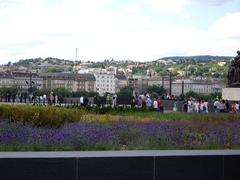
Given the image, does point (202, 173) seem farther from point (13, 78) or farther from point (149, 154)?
point (13, 78)

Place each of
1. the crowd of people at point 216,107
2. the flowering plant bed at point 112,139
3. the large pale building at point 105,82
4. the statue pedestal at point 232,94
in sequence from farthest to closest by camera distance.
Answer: the large pale building at point 105,82 < the statue pedestal at point 232,94 < the crowd of people at point 216,107 < the flowering plant bed at point 112,139

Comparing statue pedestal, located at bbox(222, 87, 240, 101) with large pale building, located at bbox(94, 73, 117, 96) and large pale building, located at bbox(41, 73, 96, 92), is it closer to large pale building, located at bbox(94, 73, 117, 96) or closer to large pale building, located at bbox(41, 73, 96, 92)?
large pale building, located at bbox(41, 73, 96, 92)

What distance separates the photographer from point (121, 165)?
6812mm

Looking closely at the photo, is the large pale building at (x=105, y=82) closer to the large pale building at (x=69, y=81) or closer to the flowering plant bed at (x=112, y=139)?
the large pale building at (x=69, y=81)

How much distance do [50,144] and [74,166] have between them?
3976mm

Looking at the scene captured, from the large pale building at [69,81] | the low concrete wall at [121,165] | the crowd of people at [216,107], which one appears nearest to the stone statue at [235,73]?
the crowd of people at [216,107]

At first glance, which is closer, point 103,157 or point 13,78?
point 103,157

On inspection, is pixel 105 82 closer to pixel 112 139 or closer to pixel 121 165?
pixel 112 139

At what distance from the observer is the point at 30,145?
10.6 m

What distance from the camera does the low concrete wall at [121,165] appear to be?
6523 mm

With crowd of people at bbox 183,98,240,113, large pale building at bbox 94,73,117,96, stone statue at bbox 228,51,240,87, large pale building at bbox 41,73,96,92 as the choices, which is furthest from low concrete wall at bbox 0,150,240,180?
large pale building at bbox 94,73,117,96

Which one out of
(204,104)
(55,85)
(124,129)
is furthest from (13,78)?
(124,129)

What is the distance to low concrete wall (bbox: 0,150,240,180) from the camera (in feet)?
21.4

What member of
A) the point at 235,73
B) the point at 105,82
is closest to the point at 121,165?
the point at 235,73
